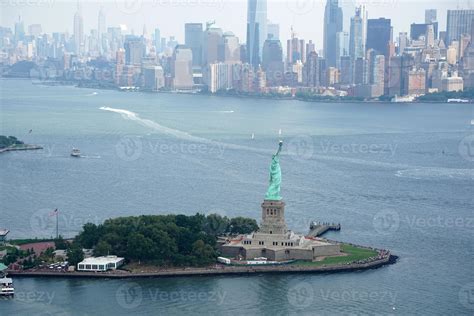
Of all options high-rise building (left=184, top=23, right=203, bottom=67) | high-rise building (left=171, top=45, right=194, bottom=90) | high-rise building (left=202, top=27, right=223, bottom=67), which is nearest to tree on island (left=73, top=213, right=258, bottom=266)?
high-rise building (left=171, top=45, right=194, bottom=90)

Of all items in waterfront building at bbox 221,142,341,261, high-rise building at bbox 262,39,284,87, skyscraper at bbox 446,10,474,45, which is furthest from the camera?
skyscraper at bbox 446,10,474,45

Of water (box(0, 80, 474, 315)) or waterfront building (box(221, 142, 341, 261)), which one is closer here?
water (box(0, 80, 474, 315))
